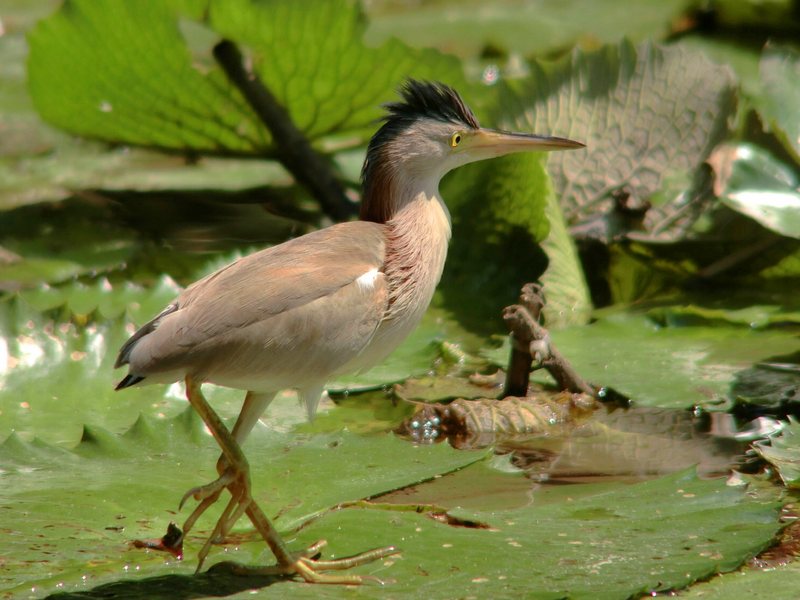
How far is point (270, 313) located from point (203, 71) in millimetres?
2077

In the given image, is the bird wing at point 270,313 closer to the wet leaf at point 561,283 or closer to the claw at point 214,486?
the claw at point 214,486

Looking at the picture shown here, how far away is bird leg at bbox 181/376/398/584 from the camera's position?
2391 mm

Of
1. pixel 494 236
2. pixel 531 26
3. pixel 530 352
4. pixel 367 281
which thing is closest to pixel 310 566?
pixel 367 281

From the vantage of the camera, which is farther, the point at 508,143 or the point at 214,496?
the point at 508,143

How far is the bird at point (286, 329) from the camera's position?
93.5 inches

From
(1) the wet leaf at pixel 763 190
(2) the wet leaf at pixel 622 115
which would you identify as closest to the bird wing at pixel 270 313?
(1) the wet leaf at pixel 763 190

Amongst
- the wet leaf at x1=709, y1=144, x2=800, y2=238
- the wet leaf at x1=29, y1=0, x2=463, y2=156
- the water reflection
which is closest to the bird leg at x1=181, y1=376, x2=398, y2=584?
the water reflection

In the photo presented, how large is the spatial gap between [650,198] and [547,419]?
118 cm

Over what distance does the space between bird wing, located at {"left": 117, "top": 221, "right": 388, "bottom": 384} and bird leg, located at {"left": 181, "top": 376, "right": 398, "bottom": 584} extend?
9 centimetres

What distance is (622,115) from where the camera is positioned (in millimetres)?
4297

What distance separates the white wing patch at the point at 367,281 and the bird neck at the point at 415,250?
0.22 feet

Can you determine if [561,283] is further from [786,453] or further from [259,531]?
[259,531]

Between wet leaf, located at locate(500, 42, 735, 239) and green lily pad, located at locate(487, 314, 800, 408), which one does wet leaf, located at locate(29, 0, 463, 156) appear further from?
green lily pad, located at locate(487, 314, 800, 408)

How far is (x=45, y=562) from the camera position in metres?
2.31
